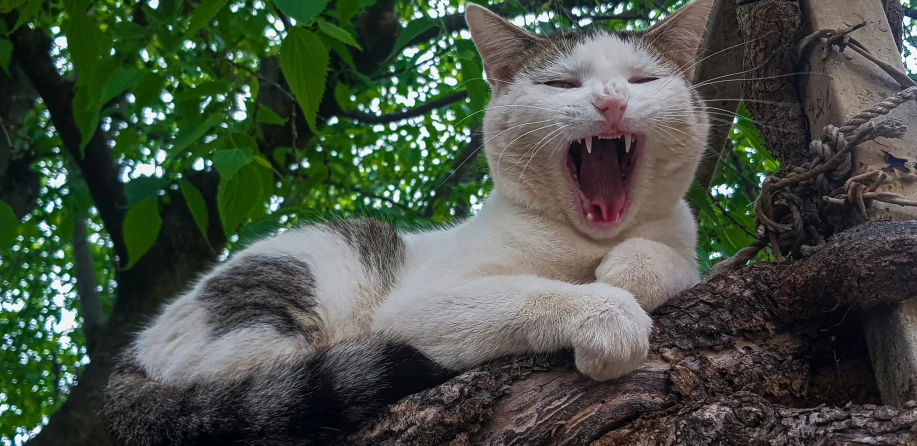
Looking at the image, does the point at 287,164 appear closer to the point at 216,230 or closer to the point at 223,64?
the point at 216,230

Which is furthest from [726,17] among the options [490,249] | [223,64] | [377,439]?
[223,64]

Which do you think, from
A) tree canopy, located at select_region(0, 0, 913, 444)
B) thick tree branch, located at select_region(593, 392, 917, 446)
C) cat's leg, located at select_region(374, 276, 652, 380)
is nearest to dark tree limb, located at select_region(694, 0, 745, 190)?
tree canopy, located at select_region(0, 0, 913, 444)

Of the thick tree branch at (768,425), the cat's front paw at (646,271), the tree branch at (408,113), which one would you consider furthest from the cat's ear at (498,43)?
Result: the tree branch at (408,113)

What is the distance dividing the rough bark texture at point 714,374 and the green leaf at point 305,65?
90cm

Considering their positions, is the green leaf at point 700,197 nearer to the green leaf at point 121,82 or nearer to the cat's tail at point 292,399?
the cat's tail at point 292,399

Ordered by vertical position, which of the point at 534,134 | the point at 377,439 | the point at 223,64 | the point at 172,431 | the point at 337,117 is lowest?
the point at 377,439

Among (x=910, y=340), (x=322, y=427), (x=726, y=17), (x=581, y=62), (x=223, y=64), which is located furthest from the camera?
(x=223, y=64)

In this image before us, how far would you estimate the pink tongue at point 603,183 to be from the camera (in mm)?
2271

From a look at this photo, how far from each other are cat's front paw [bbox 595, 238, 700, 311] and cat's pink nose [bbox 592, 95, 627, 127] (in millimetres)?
373

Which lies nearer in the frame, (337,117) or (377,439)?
(377,439)

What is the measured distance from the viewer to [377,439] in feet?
5.33

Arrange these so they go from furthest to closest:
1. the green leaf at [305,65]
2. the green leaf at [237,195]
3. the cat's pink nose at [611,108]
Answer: the green leaf at [237,195], the cat's pink nose at [611,108], the green leaf at [305,65]

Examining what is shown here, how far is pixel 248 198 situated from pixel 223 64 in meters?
1.43

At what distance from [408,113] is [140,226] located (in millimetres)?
2820
